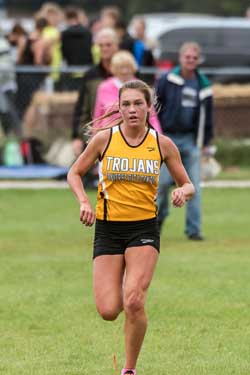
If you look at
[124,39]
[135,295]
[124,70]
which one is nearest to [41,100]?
[124,39]

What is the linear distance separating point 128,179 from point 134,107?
0.44 m

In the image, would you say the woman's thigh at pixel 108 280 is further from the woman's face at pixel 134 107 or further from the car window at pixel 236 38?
the car window at pixel 236 38

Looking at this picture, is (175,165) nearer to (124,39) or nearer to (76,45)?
(124,39)

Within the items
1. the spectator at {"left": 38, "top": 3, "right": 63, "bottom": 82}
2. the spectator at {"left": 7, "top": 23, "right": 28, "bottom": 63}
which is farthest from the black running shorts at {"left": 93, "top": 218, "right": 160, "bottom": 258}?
the spectator at {"left": 7, "top": 23, "right": 28, "bottom": 63}

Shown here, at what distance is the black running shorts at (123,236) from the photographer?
25.3 feet

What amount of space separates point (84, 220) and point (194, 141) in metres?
6.10

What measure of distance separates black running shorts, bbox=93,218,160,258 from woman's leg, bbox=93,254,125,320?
2.0 inches

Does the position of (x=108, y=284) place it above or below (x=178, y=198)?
below

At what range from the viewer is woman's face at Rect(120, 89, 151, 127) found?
25.5ft

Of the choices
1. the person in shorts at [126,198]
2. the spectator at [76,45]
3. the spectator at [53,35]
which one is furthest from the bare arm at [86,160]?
the spectator at [76,45]

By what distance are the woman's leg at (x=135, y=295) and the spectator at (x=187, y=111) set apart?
5.78 meters

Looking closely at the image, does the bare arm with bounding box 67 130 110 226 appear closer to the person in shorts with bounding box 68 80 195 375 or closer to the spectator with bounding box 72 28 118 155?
the person in shorts with bounding box 68 80 195 375

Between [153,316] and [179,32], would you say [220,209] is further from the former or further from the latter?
[179,32]

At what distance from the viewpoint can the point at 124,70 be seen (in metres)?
12.5
